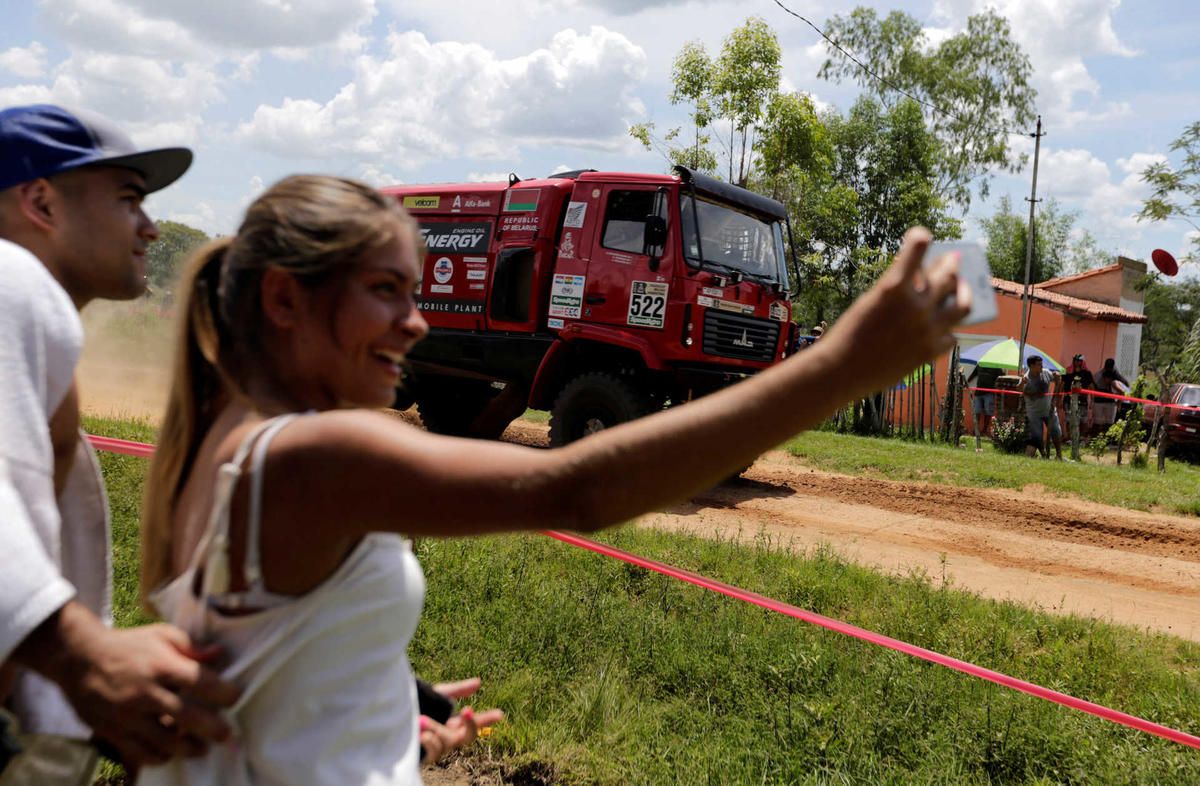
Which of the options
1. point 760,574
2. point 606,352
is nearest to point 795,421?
point 760,574

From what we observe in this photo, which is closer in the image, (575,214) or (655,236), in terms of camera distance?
(655,236)

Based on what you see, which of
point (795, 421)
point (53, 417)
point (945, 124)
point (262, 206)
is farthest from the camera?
point (945, 124)

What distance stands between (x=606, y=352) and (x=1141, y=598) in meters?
5.50

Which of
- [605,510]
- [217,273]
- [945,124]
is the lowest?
[605,510]

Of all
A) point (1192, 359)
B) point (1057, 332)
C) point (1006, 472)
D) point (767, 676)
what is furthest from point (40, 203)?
point (1057, 332)

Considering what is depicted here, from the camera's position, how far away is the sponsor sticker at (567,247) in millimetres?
10125

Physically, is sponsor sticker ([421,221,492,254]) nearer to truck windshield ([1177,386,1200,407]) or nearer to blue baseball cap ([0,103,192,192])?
blue baseball cap ([0,103,192,192])

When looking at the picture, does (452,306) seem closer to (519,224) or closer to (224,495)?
(519,224)

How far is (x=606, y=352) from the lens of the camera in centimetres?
1021

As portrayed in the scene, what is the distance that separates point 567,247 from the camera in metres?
10.2

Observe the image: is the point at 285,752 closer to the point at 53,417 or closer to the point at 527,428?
the point at 53,417

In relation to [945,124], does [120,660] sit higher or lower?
lower

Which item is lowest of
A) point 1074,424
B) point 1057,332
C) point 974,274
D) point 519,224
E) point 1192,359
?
point 1074,424

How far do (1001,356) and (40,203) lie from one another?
27.1m
